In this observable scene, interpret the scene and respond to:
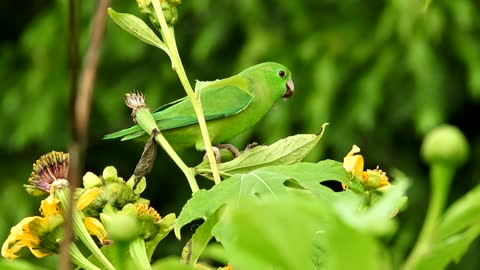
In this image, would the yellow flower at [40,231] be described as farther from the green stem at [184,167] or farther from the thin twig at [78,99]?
the thin twig at [78,99]

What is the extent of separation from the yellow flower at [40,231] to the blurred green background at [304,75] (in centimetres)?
314

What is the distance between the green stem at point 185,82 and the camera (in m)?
0.69

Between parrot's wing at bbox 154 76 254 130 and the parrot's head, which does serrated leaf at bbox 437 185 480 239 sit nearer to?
parrot's wing at bbox 154 76 254 130

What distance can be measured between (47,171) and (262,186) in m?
0.14

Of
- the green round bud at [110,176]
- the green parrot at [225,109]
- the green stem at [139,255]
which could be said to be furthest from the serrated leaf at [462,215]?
the green parrot at [225,109]

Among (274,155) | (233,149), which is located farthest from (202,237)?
(233,149)

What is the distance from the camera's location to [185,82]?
0.71 meters

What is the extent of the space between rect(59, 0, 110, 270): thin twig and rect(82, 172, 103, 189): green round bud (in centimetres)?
31

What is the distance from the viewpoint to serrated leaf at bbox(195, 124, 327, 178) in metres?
0.74

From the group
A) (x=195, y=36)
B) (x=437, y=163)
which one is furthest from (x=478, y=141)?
(x=437, y=163)

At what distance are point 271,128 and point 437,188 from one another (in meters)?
3.78

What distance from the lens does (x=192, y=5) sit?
4.35 m

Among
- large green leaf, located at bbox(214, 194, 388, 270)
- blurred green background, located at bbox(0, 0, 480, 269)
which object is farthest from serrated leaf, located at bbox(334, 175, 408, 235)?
blurred green background, located at bbox(0, 0, 480, 269)

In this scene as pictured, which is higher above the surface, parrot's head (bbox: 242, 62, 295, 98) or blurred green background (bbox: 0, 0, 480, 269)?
parrot's head (bbox: 242, 62, 295, 98)
